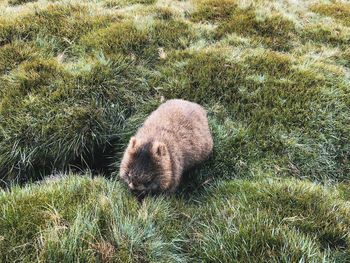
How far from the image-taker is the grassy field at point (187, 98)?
3963mm

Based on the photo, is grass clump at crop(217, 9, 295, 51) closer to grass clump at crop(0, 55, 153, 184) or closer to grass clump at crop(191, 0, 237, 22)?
grass clump at crop(191, 0, 237, 22)

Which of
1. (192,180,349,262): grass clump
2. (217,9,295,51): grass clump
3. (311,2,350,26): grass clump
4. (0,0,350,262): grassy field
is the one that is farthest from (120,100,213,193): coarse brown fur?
(311,2,350,26): grass clump

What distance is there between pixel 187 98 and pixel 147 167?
7.74 feet

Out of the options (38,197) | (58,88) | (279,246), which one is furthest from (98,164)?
(279,246)

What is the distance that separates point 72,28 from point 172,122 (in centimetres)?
333

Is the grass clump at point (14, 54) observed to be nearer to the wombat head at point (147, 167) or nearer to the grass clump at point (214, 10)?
the wombat head at point (147, 167)

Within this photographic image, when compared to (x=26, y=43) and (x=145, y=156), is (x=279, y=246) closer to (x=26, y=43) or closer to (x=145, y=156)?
(x=145, y=156)

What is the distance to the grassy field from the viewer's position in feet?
13.0

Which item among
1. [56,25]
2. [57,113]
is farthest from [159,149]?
[56,25]

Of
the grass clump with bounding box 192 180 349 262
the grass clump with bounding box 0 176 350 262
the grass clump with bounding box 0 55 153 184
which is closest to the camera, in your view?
the grass clump with bounding box 0 176 350 262

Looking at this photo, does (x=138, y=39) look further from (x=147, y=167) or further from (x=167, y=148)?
(x=147, y=167)

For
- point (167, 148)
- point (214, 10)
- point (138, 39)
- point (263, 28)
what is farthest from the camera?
point (214, 10)

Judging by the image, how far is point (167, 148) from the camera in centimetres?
564

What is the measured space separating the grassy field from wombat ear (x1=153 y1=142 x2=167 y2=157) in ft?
1.90
